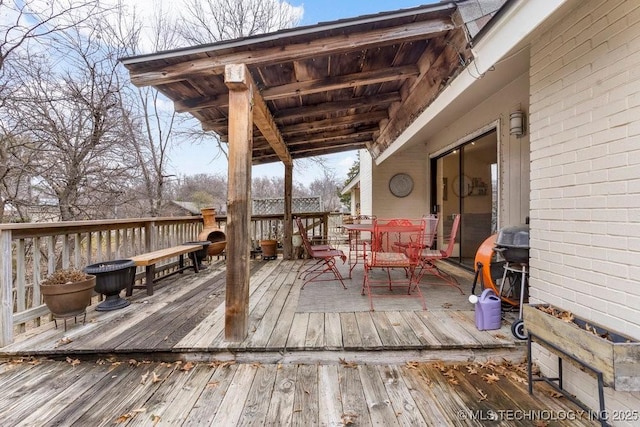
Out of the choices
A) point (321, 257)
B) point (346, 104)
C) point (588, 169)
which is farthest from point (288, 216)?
point (588, 169)

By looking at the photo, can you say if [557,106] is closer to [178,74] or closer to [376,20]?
[376,20]

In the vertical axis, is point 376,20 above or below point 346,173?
below

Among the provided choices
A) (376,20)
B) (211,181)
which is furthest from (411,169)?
(211,181)

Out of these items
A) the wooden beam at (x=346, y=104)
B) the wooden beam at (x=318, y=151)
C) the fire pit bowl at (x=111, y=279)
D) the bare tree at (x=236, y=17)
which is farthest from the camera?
the bare tree at (x=236, y=17)

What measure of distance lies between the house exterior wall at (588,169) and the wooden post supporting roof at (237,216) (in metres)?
2.15

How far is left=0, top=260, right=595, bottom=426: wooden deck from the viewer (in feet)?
5.26

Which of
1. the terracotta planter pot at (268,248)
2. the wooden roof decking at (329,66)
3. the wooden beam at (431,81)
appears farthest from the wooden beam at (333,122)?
the terracotta planter pot at (268,248)

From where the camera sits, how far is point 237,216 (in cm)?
222

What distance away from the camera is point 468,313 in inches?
106

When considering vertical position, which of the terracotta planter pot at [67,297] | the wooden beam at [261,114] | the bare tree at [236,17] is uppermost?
the bare tree at [236,17]

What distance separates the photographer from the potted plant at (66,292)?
2.38m

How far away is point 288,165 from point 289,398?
14.7 feet

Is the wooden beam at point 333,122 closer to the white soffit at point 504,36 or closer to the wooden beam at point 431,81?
the wooden beam at point 431,81

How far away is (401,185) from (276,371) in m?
5.02
